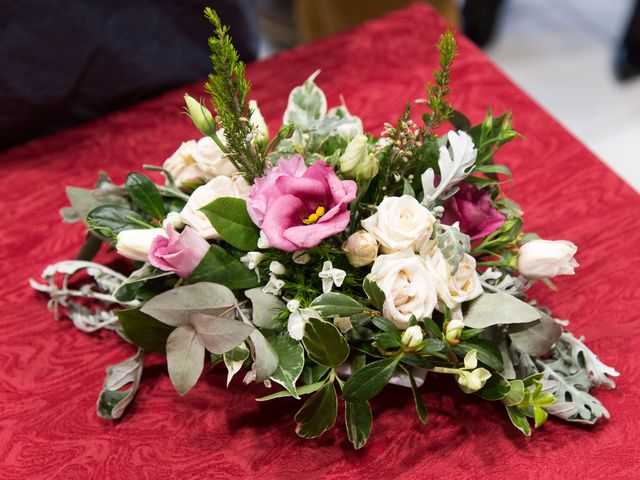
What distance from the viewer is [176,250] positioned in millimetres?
823

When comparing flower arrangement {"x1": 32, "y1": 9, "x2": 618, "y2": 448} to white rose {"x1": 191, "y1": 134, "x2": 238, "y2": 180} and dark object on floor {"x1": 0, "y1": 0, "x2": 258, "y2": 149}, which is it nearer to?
white rose {"x1": 191, "y1": 134, "x2": 238, "y2": 180}

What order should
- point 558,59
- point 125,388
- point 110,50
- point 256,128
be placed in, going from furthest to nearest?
point 558,59 < point 110,50 < point 125,388 < point 256,128

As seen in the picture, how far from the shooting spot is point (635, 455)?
0.88 metres

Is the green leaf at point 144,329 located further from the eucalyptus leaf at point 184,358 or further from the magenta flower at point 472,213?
the magenta flower at point 472,213

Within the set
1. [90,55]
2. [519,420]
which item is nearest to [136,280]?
[519,420]

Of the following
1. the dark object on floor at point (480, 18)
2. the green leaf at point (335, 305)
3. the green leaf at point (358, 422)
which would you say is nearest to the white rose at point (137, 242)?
the green leaf at point (335, 305)

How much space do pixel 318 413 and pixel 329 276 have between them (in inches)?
6.8

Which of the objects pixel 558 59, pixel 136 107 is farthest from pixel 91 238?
pixel 558 59

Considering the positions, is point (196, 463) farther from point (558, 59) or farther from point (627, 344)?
point (558, 59)

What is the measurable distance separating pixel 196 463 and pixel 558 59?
2.14 meters

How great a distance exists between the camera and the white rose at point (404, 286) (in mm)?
794

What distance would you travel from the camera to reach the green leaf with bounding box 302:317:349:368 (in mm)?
768

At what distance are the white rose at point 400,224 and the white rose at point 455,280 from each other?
29 millimetres

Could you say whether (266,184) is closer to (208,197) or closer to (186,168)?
(208,197)
